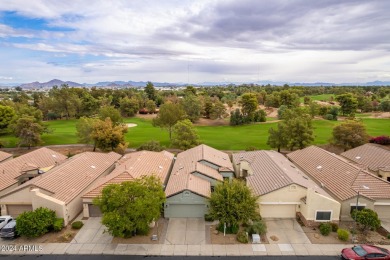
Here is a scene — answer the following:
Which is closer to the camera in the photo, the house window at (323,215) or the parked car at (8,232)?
the parked car at (8,232)

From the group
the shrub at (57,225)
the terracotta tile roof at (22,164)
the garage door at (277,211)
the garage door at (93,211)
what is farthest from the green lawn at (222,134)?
the shrub at (57,225)

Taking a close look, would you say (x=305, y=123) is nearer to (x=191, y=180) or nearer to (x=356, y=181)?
(x=356, y=181)

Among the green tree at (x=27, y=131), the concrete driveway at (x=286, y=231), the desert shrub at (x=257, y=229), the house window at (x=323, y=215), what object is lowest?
the concrete driveway at (x=286, y=231)

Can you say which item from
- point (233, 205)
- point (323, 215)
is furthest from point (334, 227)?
point (233, 205)

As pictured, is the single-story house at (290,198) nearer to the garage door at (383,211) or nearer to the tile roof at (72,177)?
the garage door at (383,211)

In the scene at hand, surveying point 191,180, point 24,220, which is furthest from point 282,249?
point 24,220

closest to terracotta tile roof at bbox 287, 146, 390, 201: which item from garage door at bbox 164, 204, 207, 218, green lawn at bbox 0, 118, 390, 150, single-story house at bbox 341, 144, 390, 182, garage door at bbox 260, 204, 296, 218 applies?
garage door at bbox 260, 204, 296, 218

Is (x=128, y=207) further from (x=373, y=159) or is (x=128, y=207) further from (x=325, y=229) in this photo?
(x=373, y=159)
